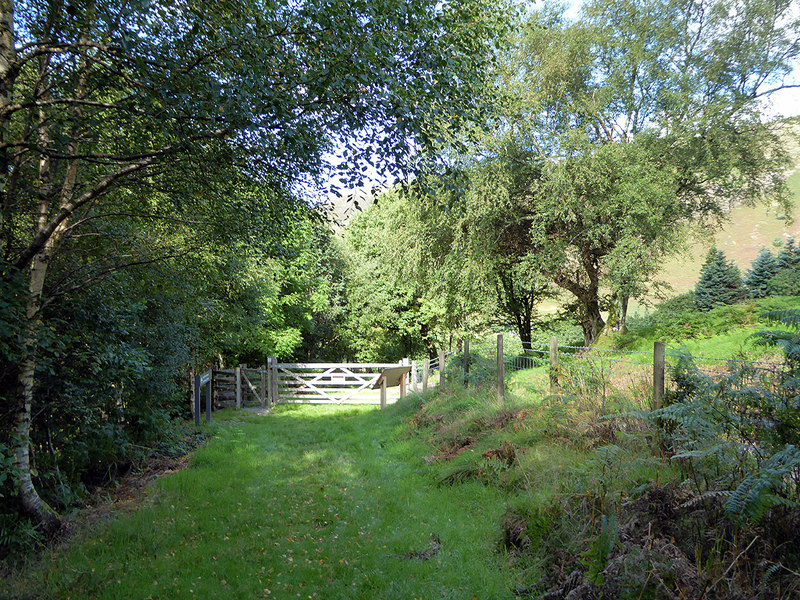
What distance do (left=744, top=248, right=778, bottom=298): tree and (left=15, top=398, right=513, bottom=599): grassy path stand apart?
94.7 ft

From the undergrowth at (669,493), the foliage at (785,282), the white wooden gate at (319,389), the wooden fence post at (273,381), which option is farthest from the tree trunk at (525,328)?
the undergrowth at (669,493)

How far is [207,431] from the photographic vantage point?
11180 mm

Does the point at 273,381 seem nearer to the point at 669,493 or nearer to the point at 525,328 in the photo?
the point at 525,328

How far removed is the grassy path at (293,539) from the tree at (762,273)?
94.7 feet

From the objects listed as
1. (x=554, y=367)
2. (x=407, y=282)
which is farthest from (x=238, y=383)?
(x=554, y=367)

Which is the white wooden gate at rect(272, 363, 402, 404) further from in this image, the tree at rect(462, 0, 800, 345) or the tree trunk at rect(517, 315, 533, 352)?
the tree trunk at rect(517, 315, 533, 352)

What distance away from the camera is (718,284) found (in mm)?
31594

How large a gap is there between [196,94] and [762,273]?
113ft

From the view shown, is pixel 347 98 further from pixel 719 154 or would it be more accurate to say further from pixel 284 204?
pixel 719 154

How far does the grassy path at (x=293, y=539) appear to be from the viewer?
4.19m

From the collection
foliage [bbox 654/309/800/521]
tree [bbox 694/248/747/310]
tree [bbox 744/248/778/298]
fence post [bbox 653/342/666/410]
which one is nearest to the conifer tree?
tree [bbox 744/248/778/298]

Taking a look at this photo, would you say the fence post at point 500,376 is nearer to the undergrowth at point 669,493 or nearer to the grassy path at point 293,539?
the grassy path at point 293,539

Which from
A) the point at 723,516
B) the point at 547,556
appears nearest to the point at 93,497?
the point at 547,556

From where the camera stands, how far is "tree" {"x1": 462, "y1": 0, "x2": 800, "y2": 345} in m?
14.7
